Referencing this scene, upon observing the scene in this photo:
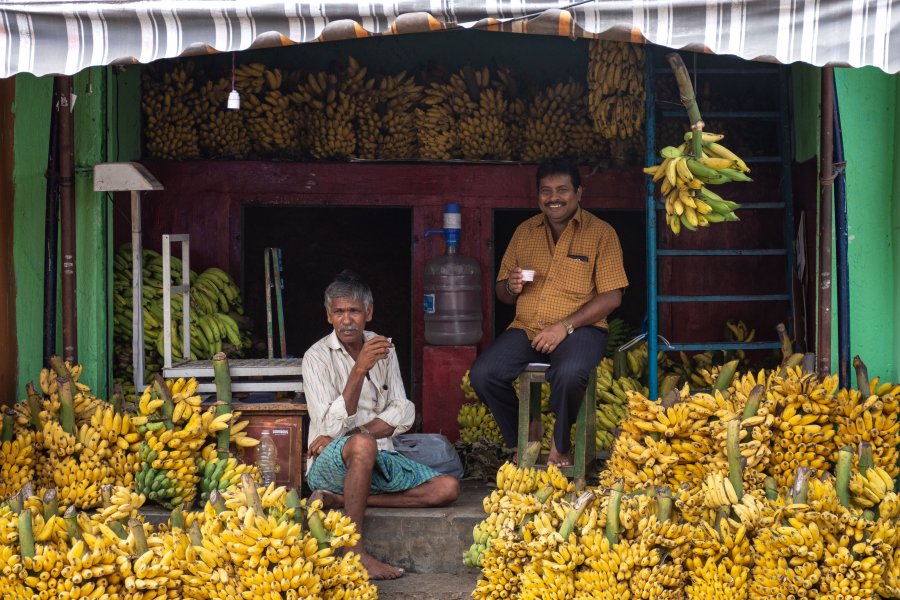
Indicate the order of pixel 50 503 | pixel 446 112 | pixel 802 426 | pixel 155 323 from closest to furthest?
pixel 50 503
pixel 802 426
pixel 155 323
pixel 446 112

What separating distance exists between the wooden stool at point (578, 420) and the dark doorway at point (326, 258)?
8.18ft

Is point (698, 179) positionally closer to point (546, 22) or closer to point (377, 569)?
point (546, 22)

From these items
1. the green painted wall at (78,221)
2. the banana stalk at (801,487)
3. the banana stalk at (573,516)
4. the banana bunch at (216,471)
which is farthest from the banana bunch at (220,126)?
the banana stalk at (801,487)

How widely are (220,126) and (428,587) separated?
343 cm

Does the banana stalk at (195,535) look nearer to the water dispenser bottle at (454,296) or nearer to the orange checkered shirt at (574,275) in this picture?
the orange checkered shirt at (574,275)

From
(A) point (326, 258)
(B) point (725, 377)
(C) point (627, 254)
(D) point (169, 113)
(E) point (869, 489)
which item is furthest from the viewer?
(A) point (326, 258)

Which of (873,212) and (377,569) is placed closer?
(377,569)

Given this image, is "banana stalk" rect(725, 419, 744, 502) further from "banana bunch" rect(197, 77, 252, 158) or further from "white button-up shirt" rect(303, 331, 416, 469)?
"banana bunch" rect(197, 77, 252, 158)

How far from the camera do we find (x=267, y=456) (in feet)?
18.0

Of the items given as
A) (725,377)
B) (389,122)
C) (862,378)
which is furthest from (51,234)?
(862,378)

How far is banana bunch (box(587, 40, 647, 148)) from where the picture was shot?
6.29 metres

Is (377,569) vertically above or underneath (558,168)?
underneath

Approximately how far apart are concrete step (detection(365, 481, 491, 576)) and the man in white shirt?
104 millimetres

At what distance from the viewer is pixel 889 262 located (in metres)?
A: 5.35
